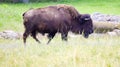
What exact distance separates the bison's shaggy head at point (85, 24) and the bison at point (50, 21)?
269mm

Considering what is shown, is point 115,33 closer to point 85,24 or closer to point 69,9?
point 85,24

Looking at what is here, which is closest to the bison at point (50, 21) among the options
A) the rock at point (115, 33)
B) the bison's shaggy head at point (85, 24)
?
the bison's shaggy head at point (85, 24)

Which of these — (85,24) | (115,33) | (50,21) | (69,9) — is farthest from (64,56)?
(115,33)

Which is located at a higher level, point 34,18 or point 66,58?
point 66,58

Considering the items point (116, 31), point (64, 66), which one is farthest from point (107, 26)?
point (64, 66)

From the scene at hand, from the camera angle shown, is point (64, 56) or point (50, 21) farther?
point (50, 21)

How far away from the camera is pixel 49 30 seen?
47.0ft

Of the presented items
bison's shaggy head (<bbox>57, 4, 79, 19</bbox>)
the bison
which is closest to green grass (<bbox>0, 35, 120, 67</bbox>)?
the bison

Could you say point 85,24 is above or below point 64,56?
below

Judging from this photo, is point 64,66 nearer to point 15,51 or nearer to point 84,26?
point 15,51

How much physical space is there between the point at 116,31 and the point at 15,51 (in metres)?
10.9

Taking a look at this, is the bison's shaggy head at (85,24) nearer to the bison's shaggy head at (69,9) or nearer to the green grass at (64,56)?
the bison's shaggy head at (69,9)

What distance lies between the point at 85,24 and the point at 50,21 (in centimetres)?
212

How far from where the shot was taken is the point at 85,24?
16.1m
